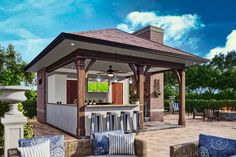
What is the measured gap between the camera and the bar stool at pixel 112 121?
8375 mm

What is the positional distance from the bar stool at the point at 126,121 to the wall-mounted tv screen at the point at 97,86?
5.76 meters

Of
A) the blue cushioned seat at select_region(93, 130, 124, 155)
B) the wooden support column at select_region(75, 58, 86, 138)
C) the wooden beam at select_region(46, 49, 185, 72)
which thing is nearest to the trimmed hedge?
the wooden beam at select_region(46, 49, 185, 72)

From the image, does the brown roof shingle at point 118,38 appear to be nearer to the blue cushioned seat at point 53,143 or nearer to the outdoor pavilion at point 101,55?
the outdoor pavilion at point 101,55

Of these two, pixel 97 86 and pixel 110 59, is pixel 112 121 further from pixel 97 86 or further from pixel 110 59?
pixel 97 86

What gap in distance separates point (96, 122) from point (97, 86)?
6.54 meters

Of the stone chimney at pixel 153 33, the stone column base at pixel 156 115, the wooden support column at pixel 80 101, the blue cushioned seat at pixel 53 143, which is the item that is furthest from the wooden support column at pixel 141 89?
the blue cushioned seat at pixel 53 143

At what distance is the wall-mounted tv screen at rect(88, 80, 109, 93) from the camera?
14289 mm

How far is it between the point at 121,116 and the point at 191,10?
1141 inches

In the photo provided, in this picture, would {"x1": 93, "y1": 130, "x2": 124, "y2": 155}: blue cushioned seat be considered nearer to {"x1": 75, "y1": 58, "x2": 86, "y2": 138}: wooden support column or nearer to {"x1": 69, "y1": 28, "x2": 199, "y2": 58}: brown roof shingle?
{"x1": 75, "y1": 58, "x2": 86, "y2": 138}: wooden support column

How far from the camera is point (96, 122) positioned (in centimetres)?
809

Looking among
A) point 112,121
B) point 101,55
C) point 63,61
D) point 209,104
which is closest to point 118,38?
point 101,55

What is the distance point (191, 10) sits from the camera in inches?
1328

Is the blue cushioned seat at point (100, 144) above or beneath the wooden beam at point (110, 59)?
beneath

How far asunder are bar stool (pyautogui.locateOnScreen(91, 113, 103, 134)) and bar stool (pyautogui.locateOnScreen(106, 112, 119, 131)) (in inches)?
10.6
